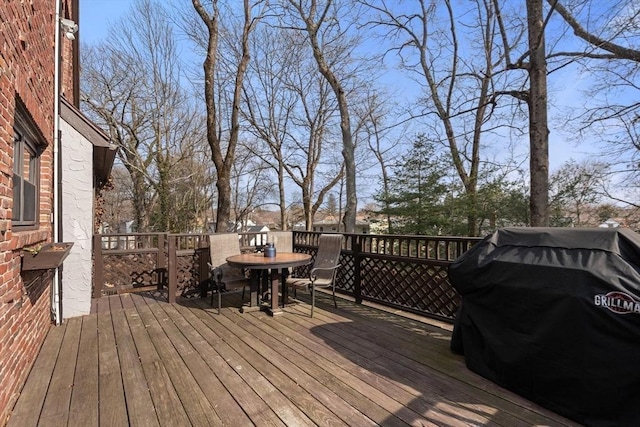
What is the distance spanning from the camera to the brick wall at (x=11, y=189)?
82.0 inches

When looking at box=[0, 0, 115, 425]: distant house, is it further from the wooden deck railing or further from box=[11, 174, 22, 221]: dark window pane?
the wooden deck railing

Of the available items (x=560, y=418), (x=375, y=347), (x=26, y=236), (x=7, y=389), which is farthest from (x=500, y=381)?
(x=26, y=236)

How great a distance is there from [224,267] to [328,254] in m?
1.61

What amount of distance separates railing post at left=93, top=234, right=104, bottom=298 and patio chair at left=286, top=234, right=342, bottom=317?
3112 mm

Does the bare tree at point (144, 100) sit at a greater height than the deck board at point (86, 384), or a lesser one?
greater

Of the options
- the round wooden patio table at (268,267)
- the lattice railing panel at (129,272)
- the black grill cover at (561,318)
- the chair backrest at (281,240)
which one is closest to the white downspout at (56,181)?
the lattice railing panel at (129,272)

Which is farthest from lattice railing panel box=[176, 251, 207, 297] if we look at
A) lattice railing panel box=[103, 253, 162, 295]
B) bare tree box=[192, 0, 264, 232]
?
bare tree box=[192, 0, 264, 232]

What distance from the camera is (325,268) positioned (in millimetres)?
4684

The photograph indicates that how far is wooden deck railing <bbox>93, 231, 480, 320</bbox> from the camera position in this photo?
396 centimetres

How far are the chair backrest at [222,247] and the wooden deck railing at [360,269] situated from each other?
0.46 m

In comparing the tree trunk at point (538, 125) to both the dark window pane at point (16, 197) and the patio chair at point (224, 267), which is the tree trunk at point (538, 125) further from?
the dark window pane at point (16, 197)

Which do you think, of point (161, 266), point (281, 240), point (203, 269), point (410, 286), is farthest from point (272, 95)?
point (410, 286)

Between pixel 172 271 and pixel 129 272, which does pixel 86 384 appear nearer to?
pixel 172 271

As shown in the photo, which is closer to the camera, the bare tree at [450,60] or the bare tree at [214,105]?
the bare tree at [214,105]
